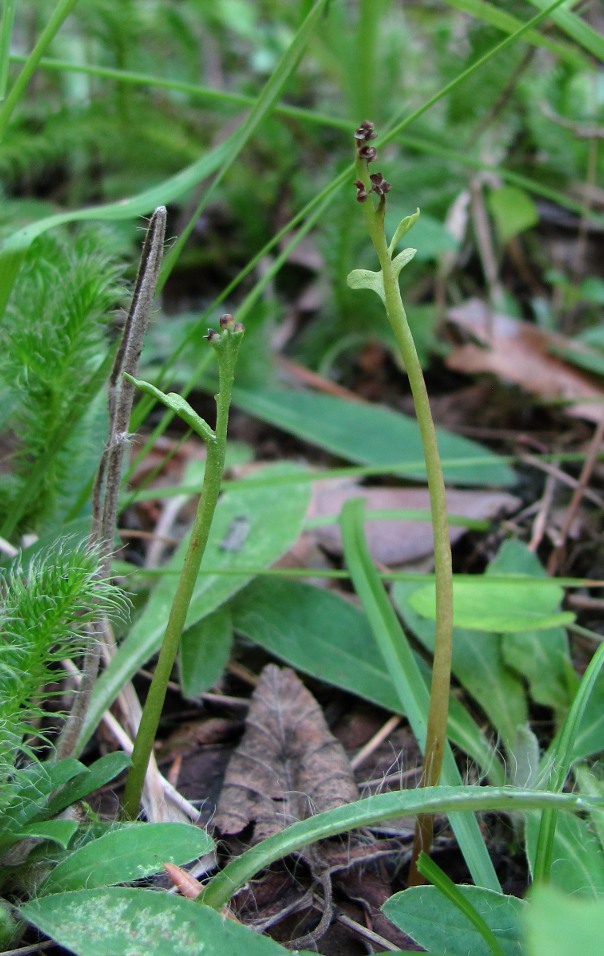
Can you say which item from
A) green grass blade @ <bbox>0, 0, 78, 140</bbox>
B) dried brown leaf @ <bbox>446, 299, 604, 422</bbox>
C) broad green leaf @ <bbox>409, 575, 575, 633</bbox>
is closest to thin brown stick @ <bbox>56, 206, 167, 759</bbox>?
green grass blade @ <bbox>0, 0, 78, 140</bbox>

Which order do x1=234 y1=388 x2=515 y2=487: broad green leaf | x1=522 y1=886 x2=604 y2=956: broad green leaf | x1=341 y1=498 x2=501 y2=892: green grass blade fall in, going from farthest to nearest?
1. x1=234 y1=388 x2=515 y2=487: broad green leaf
2. x1=341 y1=498 x2=501 y2=892: green grass blade
3. x1=522 y1=886 x2=604 y2=956: broad green leaf

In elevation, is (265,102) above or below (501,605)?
above

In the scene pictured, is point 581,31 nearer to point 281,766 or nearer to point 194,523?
point 194,523

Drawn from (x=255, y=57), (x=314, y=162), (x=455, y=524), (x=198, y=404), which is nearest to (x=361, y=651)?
(x=455, y=524)

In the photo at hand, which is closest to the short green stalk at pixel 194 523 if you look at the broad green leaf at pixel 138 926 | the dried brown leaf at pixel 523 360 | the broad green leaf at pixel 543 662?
the broad green leaf at pixel 138 926

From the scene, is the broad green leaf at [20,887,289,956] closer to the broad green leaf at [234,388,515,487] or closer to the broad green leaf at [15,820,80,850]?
the broad green leaf at [15,820,80,850]

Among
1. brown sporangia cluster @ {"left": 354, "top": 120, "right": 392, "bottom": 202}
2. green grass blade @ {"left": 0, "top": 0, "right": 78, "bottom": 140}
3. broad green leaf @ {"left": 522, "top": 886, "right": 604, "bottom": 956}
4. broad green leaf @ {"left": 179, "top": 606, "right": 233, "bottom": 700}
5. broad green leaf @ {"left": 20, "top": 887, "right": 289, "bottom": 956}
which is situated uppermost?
green grass blade @ {"left": 0, "top": 0, "right": 78, "bottom": 140}

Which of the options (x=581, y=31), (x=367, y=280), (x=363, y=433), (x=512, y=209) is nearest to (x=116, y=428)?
(x=367, y=280)
